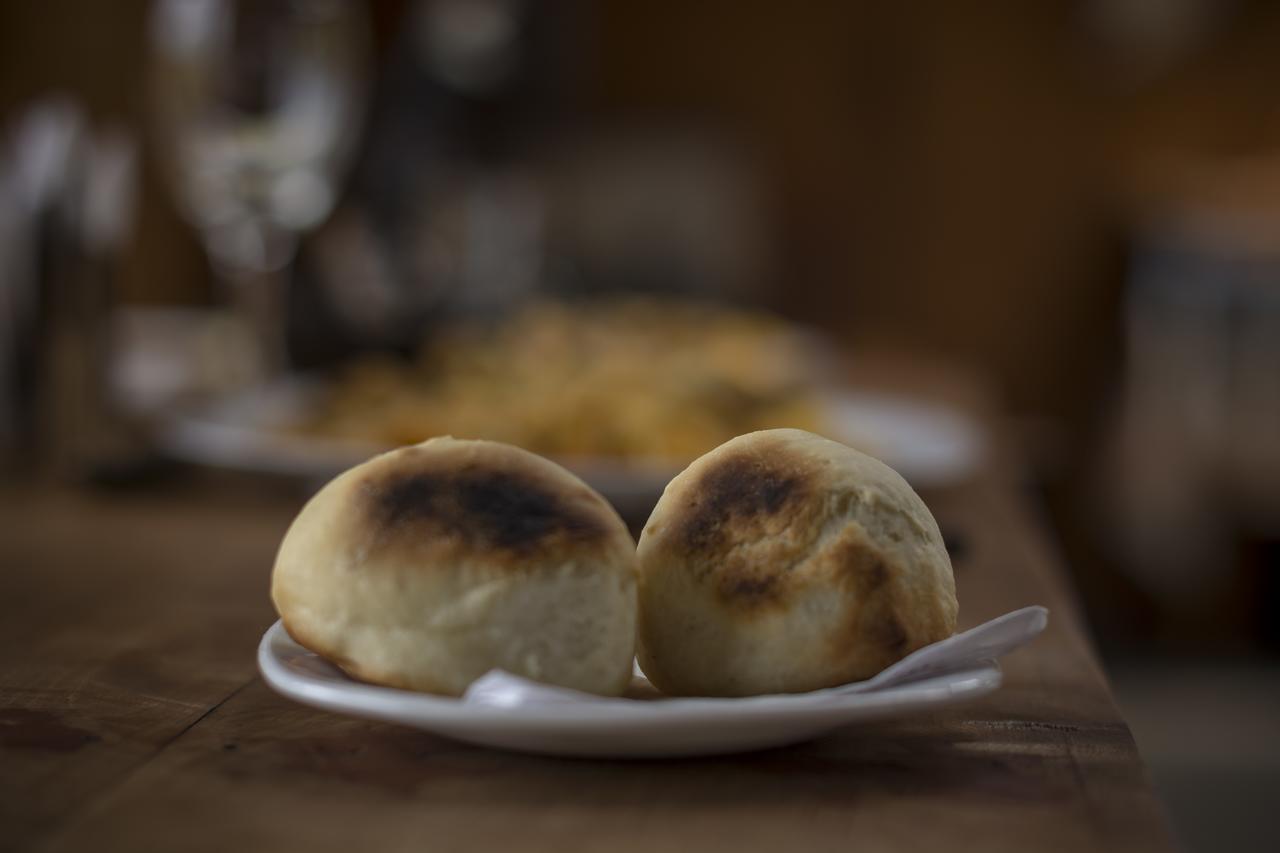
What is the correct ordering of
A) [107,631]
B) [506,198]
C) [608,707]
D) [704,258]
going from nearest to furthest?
[608,707] < [107,631] < [506,198] < [704,258]

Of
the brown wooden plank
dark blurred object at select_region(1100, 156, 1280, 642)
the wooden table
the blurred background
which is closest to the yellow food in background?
the blurred background

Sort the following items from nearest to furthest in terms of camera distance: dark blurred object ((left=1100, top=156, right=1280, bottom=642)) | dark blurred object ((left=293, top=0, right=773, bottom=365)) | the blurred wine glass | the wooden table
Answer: the wooden table
the blurred wine glass
dark blurred object ((left=293, top=0, right=773, bottom=365))
dark blurred object ((left=1100, top=156, right=1280, bottom=642))

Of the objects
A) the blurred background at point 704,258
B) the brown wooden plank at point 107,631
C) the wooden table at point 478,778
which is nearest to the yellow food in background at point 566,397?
the blurred background at point 704,258

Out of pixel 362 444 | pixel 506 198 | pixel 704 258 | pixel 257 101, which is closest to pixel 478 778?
pixel 362 444

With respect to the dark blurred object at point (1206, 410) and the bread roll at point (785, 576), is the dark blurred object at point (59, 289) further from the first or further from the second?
the dark blurred object at point (1206, 410)

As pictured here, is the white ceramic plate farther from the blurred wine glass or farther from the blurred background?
the blurred wine glass

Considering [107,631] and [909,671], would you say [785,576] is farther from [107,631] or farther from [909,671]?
[107,631]
